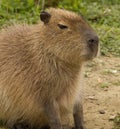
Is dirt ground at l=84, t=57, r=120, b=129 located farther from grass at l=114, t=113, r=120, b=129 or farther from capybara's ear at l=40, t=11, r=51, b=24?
capybara's ear at l=40, t=11, r=51, b=24

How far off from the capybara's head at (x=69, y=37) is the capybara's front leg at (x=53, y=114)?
44 cm

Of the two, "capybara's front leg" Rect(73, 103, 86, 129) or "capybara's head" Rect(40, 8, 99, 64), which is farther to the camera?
"capybara's front leg" Rect(73, 103, 86, 129)

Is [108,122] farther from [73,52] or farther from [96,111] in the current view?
[73,52]

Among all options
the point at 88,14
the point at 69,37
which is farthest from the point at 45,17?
the point at 88,14

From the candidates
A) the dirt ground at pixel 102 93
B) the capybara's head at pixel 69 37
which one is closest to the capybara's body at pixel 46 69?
the capybara's head at pixel 69 37

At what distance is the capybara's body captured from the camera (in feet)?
15.5

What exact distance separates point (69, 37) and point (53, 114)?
0.74 m

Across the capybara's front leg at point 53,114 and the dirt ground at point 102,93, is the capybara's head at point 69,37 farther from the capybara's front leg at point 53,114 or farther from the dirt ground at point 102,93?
the dirt ground at point 102,93

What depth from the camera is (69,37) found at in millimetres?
4730

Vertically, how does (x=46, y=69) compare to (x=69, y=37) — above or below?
below

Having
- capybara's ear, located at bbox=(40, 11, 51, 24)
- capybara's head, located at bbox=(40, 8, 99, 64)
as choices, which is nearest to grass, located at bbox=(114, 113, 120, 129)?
capybara's head, located at bbox=(40, 8, 99, 64)

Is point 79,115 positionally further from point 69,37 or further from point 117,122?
point 69,37

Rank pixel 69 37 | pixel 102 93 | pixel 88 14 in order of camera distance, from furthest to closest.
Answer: pixel 88 14, pixel 102 93, pixel 69 37

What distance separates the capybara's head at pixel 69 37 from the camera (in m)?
4.65
